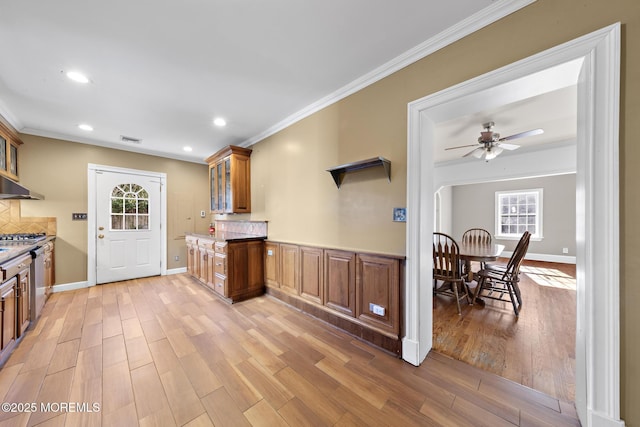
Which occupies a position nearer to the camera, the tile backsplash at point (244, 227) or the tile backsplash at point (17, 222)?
the tile backsplash at point (17, 222)

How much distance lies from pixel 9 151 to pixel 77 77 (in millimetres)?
2118

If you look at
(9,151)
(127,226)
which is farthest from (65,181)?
(127,226)

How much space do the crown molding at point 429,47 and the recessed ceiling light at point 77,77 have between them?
6.83ft

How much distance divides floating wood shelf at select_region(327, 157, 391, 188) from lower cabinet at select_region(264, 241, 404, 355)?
0.77m

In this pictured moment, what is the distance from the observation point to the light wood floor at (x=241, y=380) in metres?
1.37

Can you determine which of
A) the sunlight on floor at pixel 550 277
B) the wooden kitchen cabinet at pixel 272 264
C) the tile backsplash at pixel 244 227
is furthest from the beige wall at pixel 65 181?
the sunlight on floor at pixel 550 277

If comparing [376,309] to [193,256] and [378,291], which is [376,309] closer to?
[378,291]

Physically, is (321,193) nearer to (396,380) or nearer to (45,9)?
(396,380)

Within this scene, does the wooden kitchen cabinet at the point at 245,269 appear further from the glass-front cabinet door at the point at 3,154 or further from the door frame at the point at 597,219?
the door frame at the point at 597,219

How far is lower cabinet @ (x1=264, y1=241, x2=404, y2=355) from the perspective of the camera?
6.59 ft

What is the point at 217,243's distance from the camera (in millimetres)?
3338

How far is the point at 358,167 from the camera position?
2.27 meters

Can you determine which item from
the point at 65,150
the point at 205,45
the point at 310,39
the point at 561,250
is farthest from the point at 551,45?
the point at 561,250

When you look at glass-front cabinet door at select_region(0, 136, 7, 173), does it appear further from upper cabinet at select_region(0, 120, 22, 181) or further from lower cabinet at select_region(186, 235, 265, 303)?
lower cabinet at select_region(186, 235, 265, 303)
